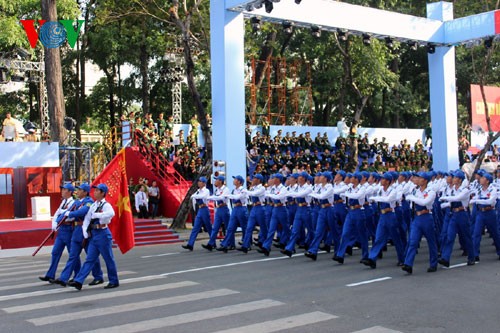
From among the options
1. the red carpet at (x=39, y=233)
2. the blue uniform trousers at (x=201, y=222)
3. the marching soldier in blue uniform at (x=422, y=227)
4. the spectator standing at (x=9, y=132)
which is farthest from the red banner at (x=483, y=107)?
the spectator standing at (x=9, y=132)

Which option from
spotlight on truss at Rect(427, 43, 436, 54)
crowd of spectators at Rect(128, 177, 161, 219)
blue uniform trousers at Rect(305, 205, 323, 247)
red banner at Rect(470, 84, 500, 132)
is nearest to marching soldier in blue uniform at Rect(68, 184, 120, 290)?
blue uniform trousers at Rect(305, 205, 323, 247)

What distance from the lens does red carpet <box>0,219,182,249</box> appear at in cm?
1766

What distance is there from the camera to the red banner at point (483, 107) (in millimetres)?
30438

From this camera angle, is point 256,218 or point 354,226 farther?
point 256,218

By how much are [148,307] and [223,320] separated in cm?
143

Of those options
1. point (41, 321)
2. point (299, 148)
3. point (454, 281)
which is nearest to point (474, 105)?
point (299, 148)

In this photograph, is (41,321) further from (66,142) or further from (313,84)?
(313,84)

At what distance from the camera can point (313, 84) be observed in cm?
3828

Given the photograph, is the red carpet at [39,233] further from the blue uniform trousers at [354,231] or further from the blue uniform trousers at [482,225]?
the blue uniform trousers at [482,225]

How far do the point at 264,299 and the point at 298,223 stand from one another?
507 cm

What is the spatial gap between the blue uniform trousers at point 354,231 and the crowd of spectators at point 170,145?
11.1 metres

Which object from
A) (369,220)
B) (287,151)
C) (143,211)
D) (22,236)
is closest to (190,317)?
(369,220)

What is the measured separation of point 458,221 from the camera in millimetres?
12500

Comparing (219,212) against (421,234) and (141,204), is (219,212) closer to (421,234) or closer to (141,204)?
(421,234)
